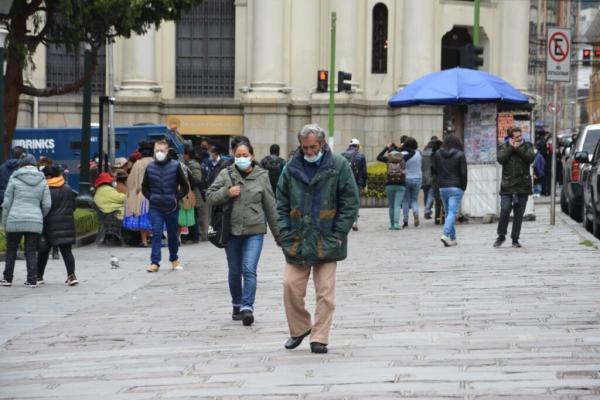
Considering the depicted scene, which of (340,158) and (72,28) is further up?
(72,28)

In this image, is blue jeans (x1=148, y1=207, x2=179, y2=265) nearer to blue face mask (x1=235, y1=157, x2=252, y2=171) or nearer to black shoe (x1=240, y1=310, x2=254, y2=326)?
blue face mask (x1=235, y1=157, x2=252, y2=171)

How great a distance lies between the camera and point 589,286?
47.3ft

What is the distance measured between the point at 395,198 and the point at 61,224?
1024cm

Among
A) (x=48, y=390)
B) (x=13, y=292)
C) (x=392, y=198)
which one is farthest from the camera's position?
(x=392, y=198)

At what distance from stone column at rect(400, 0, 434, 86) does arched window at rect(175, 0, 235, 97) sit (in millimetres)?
5728

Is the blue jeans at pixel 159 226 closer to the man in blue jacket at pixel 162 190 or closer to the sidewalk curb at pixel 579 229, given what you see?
the man in blue jacket at pixel 162 190

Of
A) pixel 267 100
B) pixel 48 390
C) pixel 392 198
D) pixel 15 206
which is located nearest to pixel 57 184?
pixel 15 206

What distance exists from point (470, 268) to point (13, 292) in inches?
210

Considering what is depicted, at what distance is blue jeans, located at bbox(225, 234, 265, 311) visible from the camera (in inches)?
491

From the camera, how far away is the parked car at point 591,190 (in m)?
22.1

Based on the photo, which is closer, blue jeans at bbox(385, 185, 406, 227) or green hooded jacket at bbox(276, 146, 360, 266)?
green hooded jacket at bbox(276, 146, 360, 266)

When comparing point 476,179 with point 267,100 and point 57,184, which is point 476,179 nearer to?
point 57,184

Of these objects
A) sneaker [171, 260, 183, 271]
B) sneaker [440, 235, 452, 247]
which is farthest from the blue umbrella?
sneaker [171, 260, 183, 271]

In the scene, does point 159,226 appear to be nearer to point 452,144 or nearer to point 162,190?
point 162,190
